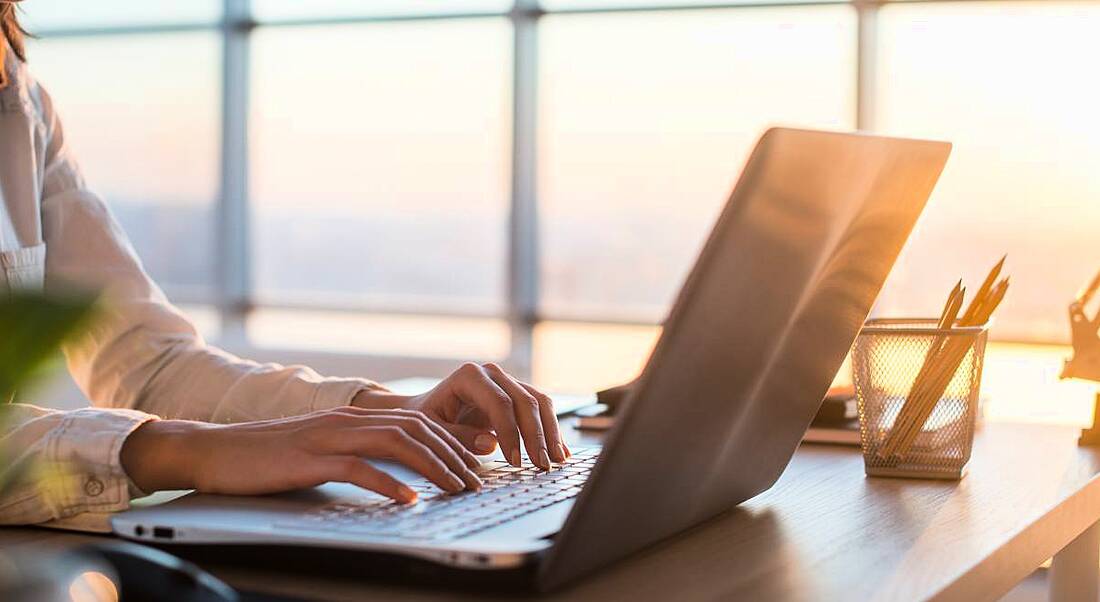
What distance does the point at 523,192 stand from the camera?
462cm

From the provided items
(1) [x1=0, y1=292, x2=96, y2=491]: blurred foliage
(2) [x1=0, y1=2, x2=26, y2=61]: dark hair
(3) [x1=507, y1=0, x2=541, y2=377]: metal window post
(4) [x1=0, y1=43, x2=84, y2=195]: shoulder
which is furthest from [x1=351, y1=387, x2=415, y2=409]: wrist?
(3) [x1=507, y1=0, x2=541, y2=377]: metal window post

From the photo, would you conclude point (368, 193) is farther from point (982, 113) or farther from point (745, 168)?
point (745, 168)

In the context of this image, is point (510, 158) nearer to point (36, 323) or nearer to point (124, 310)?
point (124, 310)

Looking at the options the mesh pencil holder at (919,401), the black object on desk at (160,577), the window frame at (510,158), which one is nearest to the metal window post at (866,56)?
the window frame at (510,158)

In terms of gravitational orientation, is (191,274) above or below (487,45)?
below

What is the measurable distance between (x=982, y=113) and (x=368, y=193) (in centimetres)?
217

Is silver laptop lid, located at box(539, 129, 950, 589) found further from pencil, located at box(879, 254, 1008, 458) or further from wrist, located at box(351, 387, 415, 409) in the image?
wrist, located at box(351, 387, 415, 409)

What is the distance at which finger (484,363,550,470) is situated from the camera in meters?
0.98

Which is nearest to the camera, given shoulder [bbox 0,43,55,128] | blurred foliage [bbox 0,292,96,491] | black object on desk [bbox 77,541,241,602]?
blurred foliage [bbox 0,292,96,491]

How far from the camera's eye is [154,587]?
0.48m

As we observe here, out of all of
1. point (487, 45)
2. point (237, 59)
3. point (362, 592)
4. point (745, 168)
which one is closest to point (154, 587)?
point (362, 592)

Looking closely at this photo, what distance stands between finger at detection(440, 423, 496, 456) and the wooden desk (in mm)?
204

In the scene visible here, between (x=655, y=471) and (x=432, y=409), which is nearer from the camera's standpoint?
(x=655, y=471)

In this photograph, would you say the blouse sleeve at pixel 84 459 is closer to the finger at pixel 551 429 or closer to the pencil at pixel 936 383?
the finger at pixel 551 429
